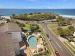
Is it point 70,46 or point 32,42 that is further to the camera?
point 70,46

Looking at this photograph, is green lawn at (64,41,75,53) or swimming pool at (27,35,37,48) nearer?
swimming pool at (27,35,37,48)

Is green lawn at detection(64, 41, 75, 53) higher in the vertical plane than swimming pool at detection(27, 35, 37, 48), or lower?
lower

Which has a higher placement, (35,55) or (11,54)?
(11,54)

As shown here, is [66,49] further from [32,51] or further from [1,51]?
[1,51]

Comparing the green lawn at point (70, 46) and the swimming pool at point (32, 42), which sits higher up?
the swimming pool at point (32, 42)

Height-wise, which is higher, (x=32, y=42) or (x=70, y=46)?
(x=32, y=42)

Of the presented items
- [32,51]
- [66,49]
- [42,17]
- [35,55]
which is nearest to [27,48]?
[32,51]

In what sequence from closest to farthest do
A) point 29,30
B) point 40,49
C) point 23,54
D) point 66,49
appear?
point 23,54 < point 40,49 < point 66,49 < point 29,30

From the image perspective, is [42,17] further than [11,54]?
Yes

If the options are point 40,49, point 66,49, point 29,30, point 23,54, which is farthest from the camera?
point 29,30

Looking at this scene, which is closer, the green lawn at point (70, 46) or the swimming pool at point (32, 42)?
the swimming pool at point (32, 42)
